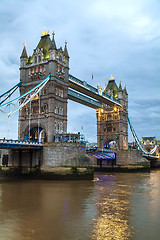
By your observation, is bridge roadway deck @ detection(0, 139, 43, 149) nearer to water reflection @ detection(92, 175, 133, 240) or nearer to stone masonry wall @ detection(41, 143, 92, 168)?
stone masonry wall @ detection(41, 143, 92, 168)

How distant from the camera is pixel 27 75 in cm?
4519

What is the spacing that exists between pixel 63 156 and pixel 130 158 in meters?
29.3

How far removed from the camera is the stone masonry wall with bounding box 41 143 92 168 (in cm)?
3316

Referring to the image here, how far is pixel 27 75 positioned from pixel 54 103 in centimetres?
860

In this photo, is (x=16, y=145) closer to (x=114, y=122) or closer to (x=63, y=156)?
(x=63, y=156)

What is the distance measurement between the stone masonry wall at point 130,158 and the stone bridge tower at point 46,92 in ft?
70.9

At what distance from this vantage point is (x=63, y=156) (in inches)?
1316

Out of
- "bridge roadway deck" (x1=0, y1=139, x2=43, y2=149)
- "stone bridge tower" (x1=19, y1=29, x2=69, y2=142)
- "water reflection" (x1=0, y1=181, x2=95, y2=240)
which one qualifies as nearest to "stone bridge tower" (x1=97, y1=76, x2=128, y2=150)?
"stone bridge tower" (x1=19, y1=29, x2=69, y2=142)

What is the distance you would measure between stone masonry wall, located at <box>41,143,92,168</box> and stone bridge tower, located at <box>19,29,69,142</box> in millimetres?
6845

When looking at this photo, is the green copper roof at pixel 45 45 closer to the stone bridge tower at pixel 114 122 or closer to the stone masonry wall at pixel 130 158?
the stone masonry wall at pixel 130 158

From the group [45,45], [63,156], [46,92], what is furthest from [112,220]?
[45,45]

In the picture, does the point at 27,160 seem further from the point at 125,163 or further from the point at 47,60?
the point at 125,163

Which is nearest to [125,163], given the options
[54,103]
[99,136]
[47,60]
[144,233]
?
[99,136]

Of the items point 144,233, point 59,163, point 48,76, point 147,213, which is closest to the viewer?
point 144,233
